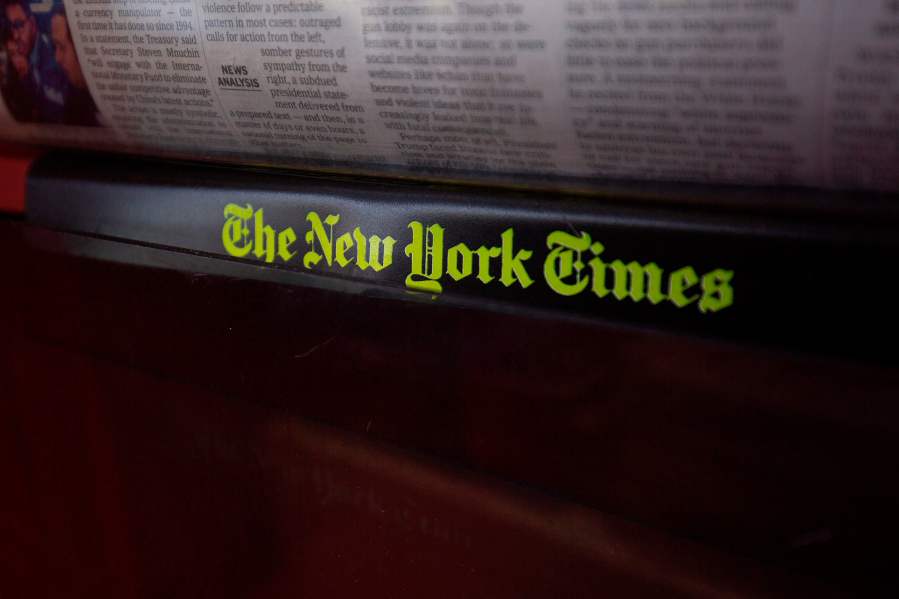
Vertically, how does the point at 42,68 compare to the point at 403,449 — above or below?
above

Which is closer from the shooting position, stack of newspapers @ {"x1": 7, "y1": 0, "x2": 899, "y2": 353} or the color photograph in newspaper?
stack of newspapers @ {"x1": 7, "y1": 0, "x2": 899, "y2": 353}

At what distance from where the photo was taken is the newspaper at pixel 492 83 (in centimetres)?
21

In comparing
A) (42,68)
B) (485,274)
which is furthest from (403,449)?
(42,68)

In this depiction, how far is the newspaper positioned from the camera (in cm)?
21

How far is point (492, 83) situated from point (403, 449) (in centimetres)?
14

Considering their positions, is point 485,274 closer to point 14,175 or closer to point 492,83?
point 492,83

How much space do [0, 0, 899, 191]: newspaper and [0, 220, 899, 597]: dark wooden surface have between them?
0.18 ft

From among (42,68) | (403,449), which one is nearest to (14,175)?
(42,68)

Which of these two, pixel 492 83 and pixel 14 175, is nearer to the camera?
pixel 492 83

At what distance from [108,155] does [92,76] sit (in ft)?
0.17

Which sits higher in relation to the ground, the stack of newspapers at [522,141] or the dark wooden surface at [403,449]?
the stack of newspapers at [522,141]

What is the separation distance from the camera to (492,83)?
25cm

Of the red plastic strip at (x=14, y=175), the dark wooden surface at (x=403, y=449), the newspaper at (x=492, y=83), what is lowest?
the dark wooden surface at (x=403, y=449)

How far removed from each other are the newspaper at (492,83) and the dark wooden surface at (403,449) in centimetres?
6
